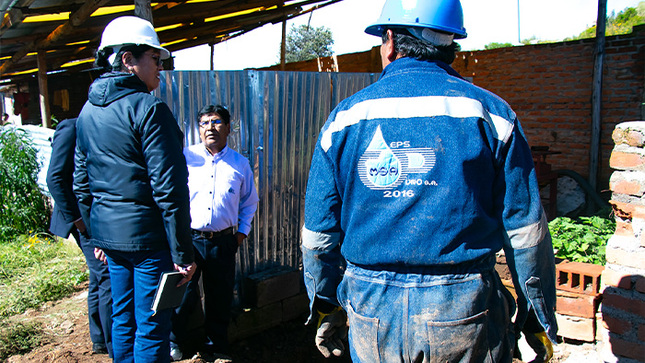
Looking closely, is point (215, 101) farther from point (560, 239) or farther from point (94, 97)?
point (560, 239)

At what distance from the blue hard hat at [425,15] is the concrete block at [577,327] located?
2826 mm

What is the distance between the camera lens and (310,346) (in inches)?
165

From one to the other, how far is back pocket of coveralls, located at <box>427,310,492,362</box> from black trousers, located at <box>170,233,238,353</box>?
206 centimetres

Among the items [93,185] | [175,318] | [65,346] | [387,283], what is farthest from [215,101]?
[387,283]

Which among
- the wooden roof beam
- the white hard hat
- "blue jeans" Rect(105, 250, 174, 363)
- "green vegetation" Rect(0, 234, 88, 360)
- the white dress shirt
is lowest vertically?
"green vegetation" Rect(0, 234, 88, 360)

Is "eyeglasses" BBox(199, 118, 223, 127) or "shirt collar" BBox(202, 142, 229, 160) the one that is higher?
"eyeglasses" BBox(199, 118, 223, 127)

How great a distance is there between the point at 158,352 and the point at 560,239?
358 centimetres

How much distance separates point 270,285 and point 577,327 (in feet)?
8.02

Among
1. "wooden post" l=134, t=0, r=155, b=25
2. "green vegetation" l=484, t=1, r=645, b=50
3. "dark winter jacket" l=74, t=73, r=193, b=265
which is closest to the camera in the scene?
"dark winter jacket" l=74, t=73, r=193, b=265

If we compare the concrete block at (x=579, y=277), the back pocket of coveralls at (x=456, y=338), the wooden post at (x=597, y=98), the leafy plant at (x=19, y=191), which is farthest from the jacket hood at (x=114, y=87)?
the wooden post at (x=597, y=98)

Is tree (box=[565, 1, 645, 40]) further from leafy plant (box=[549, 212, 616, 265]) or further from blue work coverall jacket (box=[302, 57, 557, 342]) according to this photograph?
blue work coverall jacket (box=[302, 57, 557, 342])

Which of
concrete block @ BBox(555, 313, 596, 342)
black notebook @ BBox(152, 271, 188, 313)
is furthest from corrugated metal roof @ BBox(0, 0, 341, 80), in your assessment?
concrete block @ BBox(555, 313, 596, 342)

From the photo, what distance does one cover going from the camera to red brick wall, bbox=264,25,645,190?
289 inches

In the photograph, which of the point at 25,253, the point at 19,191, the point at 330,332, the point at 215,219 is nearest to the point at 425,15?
the point at 330,332
